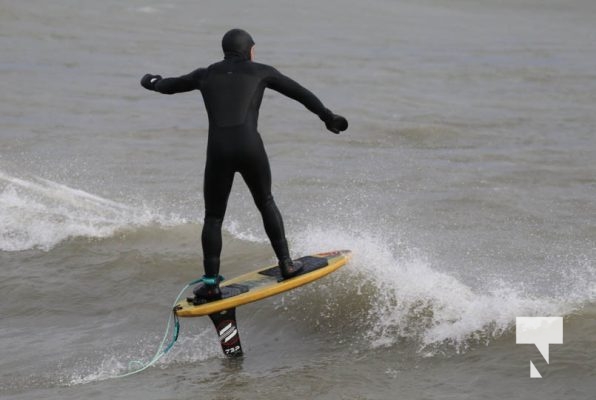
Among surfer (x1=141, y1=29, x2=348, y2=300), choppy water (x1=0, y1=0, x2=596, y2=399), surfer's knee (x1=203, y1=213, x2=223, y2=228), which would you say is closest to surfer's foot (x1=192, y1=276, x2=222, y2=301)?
surfer (x1=141, y1=29, x2=348, y2=300)

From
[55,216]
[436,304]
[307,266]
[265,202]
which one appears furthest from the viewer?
[55,216]

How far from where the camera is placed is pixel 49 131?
17078 millimetres

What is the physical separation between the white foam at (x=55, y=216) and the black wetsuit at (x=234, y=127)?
12.8 feet

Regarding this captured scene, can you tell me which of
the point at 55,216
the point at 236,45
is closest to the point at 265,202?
the point at 236,45

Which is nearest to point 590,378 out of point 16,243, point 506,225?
point 506,225

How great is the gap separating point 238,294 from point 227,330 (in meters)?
0.28

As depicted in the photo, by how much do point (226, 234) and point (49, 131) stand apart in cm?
731

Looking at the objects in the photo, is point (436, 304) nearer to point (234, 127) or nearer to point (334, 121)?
point (334, 121)

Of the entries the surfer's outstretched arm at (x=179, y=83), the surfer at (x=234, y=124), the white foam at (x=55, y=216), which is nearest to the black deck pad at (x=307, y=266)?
the surfer at (x=234, y=124)

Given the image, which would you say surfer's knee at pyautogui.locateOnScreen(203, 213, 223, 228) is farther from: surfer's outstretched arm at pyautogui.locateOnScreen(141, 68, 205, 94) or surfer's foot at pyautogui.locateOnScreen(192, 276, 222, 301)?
surfer's outstretched arm at pyautogui.locateOnScreen(141, 68, 205, 94)

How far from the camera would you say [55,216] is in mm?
11336

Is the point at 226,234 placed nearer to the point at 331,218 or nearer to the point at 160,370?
the point at 331,218

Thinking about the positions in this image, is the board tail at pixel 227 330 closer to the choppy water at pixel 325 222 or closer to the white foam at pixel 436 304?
the choppy water at pixel 325 222

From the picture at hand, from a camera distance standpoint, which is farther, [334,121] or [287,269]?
[287,269]
